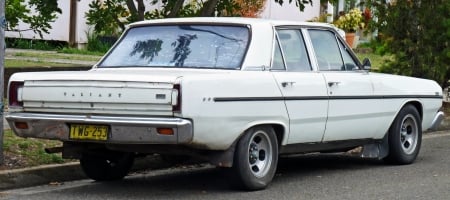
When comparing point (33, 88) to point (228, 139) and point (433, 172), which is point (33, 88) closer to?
point (228, 139)

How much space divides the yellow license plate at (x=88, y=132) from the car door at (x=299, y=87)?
1.68 meters

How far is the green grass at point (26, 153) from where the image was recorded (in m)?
9.12

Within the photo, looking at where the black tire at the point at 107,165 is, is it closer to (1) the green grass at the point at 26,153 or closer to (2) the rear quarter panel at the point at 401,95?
(1) the green grass at the point at 26,153

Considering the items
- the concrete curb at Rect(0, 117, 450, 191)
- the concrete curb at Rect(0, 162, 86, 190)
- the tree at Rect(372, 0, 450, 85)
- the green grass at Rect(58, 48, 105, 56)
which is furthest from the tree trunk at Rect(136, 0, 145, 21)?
the green grass at Rect(58, 48, 105, 56)

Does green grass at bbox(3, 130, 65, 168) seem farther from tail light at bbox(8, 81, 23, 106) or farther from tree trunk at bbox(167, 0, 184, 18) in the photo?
tree trunk at bbox(167, 0, 184, 18)

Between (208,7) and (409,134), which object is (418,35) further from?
(409,134)

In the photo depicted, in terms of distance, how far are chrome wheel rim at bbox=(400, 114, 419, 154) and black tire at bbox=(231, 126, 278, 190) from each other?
92.9 inches

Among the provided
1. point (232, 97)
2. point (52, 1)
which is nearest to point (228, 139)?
point (232, 97)

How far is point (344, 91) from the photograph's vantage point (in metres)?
9.38

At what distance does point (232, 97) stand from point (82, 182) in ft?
6.69

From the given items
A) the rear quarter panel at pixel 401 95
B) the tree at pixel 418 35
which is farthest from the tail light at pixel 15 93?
the tree at pixel 418 35

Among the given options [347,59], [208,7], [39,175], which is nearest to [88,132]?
[39,175]

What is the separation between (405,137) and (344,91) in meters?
1.54

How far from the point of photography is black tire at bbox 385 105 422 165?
1030 centimetres
